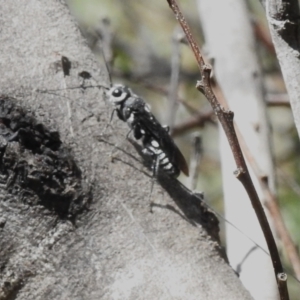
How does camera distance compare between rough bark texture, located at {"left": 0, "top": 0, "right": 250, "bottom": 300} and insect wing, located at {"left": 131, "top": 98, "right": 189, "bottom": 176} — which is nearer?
rough bark texture, located at {"left": 0, "top": 0, "right": 250, "bottom": 300}

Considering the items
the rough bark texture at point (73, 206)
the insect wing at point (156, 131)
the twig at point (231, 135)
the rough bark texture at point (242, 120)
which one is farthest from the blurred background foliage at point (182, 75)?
the twig at point (231, 135)

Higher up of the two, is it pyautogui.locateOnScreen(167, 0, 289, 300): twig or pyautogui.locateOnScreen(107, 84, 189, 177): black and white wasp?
pyautogui.locateOnScreen(107, 84, 189, 177): black and white wasp

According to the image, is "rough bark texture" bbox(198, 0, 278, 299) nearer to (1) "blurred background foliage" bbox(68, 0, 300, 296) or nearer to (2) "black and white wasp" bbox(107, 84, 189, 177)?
(2) "black and white wasp" bbox(107, 84, 189, 177)

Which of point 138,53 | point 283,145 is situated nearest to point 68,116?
point 138,53

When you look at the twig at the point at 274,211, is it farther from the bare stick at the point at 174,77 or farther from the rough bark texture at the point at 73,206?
the bare stick at the point at 174,77

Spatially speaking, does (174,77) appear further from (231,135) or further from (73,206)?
(231,135)

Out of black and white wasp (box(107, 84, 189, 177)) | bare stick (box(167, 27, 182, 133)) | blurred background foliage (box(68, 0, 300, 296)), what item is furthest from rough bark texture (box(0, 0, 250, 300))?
blurred background foliage (box(68, 0, 300, 296))
